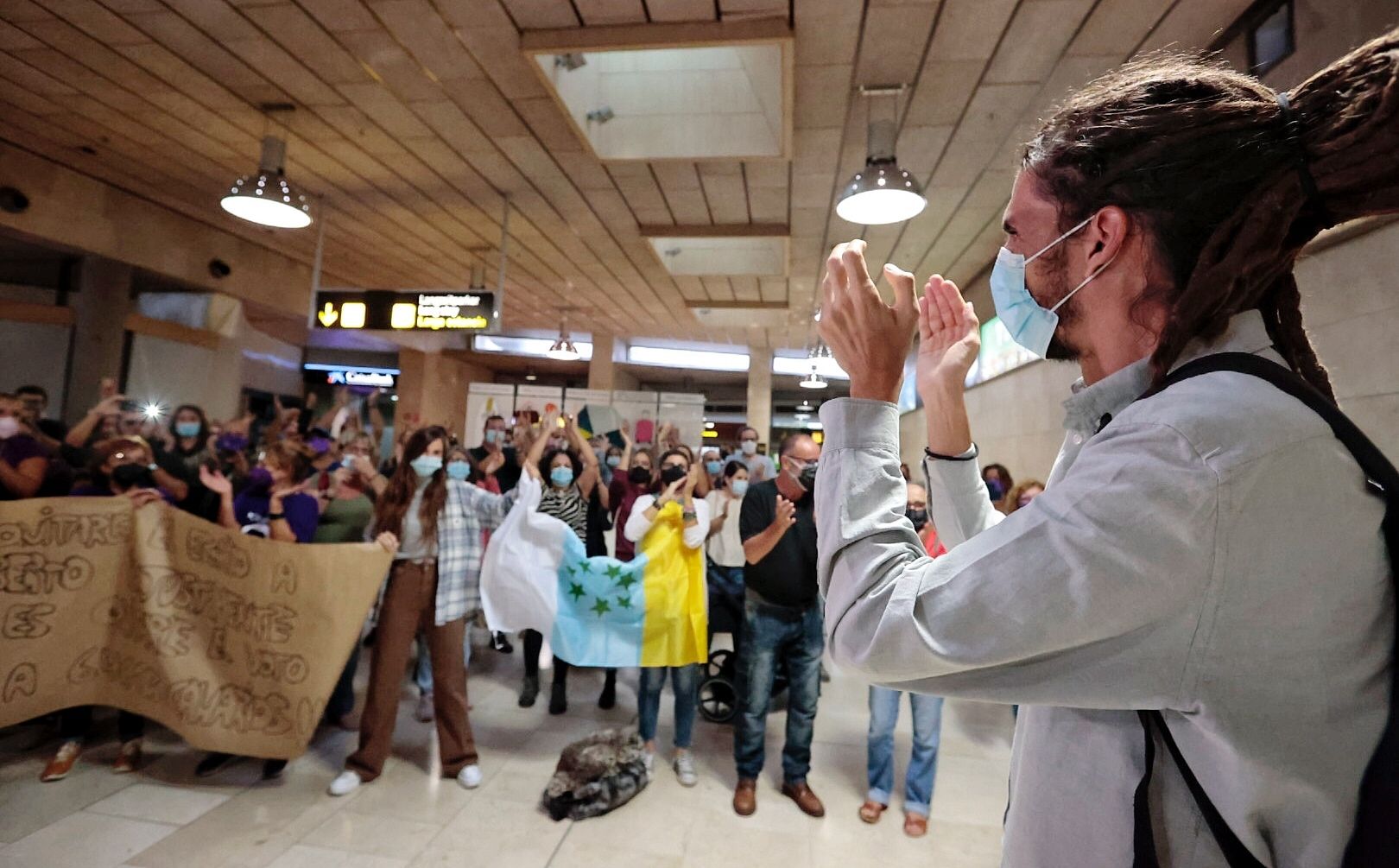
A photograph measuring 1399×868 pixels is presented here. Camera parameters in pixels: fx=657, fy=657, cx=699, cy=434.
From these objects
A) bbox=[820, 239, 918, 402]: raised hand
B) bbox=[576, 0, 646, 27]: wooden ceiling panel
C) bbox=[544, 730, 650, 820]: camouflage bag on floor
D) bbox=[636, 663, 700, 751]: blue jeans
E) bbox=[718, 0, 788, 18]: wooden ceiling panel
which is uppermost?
bbox=[718, 0, 788, 18]: wooden ceiling panel

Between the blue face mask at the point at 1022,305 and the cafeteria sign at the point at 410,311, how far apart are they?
602 cm

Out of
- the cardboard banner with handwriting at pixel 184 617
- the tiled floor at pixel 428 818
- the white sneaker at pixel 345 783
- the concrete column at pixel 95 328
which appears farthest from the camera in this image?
the concrete column at pixel 95 328

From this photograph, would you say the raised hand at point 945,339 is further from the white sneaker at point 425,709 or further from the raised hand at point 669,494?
the white sneaker at point 425,709

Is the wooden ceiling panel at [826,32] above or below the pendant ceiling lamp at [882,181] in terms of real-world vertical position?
above

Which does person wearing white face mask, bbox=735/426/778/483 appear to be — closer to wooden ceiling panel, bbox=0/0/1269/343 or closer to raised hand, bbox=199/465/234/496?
wooden ceiling panel, bbox=0/0/1269/343

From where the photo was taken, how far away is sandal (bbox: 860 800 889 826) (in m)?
3.28

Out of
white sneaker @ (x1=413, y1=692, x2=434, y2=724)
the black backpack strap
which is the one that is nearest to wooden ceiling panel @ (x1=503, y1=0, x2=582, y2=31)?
the black backpack strap

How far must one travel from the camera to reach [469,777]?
3422 mm

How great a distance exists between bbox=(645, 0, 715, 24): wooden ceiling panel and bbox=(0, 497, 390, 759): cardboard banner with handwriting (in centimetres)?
330

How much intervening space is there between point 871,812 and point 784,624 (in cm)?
100

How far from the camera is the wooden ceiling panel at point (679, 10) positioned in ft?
11.3

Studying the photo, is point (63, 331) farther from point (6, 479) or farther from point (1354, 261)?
point (1354, 261)

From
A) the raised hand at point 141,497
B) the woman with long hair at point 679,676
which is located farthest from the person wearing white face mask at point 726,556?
the raised hand at point 141,497

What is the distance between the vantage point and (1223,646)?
1.87 feet
